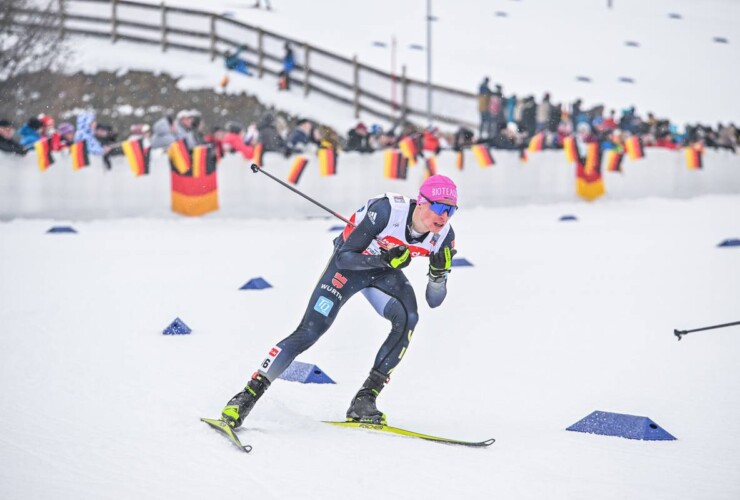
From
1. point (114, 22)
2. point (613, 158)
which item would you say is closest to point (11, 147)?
point (613, 158)

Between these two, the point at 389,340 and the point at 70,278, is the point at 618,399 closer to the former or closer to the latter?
the point at 389,340

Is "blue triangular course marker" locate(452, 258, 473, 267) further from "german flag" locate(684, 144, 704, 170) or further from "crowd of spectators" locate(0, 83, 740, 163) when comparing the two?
"german flag" locate(684, 144, 704, 170)

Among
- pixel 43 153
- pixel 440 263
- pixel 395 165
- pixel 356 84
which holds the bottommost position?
pixel 356 84

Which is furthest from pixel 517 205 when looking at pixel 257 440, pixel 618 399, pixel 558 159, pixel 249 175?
pixel 257 440

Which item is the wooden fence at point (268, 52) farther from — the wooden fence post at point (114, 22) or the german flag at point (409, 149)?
the german flag at point (409, 149)

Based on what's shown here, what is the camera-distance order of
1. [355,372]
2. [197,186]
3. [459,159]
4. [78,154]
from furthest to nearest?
[459,159]
[197,186]
[78,154]
[355,372]

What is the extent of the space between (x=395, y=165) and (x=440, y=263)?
1120 centimetres

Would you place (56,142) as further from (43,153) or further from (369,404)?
(369,404)

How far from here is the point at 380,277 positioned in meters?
6.58

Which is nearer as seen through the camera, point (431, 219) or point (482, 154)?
point (431, 219)

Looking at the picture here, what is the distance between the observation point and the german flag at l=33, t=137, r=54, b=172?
51.8 ft

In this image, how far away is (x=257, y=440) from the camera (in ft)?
19.9

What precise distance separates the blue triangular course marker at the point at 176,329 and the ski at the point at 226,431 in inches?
112

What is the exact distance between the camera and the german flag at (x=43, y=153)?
51.8 feet
